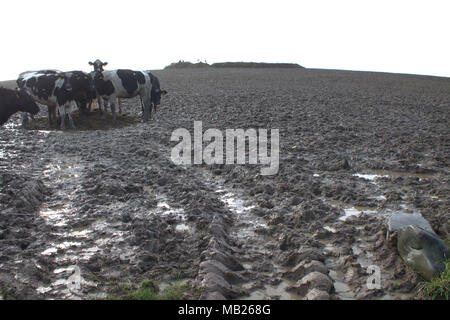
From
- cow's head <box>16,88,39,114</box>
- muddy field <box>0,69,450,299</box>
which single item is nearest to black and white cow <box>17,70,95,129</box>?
cow's head <box>16,88,39,114</box>

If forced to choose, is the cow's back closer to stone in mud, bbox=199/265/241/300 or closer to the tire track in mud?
the tire track in mud

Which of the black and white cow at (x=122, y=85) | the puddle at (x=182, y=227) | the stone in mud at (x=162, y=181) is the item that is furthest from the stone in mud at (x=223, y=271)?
the black and white cow at (x=122, y=85)

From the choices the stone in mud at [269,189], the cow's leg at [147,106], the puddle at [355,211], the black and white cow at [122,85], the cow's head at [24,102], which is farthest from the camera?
the cow's leg at [147,106]

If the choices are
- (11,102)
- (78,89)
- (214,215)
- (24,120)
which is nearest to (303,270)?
(214,215)

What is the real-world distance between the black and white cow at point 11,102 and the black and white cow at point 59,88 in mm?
1386

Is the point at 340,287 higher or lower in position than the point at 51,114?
lower

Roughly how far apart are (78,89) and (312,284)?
36.3 feet

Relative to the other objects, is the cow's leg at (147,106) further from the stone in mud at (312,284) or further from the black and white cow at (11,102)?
the stone in mud at (312,284)

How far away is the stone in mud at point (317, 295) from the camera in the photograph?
326 centimetres

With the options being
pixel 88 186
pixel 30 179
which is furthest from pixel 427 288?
pixel 30 179

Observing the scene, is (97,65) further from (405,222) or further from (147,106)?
(405,222)

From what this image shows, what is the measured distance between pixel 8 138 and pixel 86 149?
9.41 feet

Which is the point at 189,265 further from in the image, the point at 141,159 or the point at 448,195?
the point at 141,159

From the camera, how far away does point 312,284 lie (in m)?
3.47
